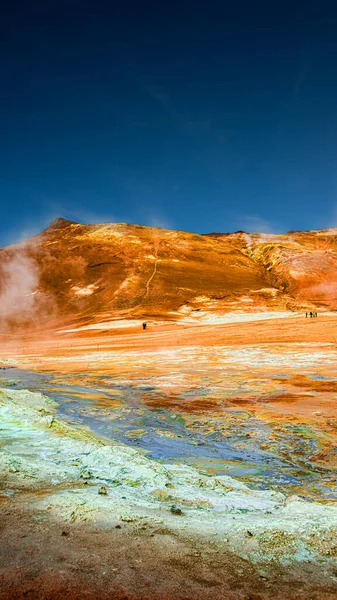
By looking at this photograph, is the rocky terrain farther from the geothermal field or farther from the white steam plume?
the geothermal field

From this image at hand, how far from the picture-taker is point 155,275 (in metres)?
103

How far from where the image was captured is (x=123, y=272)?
10594cm

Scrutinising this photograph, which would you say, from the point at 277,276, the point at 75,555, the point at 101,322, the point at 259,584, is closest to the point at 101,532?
the point at 75,555

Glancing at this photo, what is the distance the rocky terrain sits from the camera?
295 ft

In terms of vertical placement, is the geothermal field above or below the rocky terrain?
below

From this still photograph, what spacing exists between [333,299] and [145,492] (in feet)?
317

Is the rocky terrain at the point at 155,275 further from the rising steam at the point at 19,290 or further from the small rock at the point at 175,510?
the small rock at the point at 175,510

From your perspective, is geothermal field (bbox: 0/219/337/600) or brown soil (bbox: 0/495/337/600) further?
geothermal field (bbox: 0/219/337/600)

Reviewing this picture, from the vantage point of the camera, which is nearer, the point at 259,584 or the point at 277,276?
the point at 259,584

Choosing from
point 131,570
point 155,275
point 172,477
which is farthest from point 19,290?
point 131,570

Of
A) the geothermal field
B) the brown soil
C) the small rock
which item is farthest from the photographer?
the small rock

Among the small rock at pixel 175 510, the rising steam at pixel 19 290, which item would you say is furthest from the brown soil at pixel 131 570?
the rising steam at pixel 19 290

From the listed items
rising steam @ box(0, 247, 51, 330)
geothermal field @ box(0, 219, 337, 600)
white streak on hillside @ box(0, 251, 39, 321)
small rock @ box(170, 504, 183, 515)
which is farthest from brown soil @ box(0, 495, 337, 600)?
white streak on hillside @ box(0, 251, 39, 321)

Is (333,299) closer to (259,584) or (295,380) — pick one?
(295,380)
